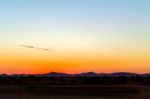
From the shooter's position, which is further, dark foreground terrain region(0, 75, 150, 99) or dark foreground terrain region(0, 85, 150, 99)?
dark foreground terrain region(0, 75, 150, 99)

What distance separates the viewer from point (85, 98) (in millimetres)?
51375

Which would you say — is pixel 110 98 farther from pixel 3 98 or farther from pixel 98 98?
pixel 3 98

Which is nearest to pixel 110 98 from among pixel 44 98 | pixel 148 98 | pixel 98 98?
pixel 98 98

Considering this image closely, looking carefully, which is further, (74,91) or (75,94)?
(74,91)

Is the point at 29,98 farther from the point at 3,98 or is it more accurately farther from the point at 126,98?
the point at 126,98

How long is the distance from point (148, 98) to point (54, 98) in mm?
11699

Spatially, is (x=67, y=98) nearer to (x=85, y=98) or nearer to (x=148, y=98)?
(x=85, y=98)

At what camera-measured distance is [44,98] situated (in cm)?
5053

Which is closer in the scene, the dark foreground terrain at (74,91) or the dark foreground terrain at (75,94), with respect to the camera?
the dark foreground terrain at (75,94)

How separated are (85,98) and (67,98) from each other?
7.59ft

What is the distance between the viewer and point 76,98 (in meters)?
51.1

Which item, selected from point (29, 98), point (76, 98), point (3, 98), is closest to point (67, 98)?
point (76, 98)

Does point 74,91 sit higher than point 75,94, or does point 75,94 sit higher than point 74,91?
point 74,91

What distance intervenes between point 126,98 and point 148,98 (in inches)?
110
